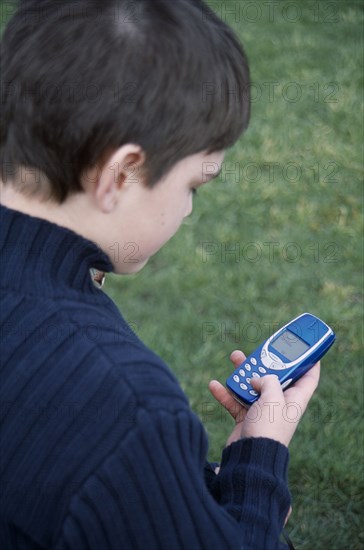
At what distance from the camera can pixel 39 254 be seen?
1.03 metres

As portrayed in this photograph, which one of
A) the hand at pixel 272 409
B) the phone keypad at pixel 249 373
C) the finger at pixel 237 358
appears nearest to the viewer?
the hand at pixel 272 409

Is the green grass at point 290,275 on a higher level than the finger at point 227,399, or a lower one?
lower

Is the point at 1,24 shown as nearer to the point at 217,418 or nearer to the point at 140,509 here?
the point at 217,418

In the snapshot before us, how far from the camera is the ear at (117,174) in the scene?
1.03 m

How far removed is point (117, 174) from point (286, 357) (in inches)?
27.0

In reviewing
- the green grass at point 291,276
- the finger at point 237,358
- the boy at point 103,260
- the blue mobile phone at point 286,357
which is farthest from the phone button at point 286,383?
the green grass at point 291,276

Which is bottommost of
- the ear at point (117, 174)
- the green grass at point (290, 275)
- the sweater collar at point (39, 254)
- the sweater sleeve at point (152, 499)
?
the green grass at point (290, 275)

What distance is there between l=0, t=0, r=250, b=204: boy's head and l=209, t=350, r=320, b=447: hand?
463 mm

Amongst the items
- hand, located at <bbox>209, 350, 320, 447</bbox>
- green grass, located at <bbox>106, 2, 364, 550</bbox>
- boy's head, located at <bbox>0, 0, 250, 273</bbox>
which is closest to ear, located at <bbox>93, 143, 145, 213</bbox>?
boy's head, located at <bbox>0, 0, 250, 273</bbox>

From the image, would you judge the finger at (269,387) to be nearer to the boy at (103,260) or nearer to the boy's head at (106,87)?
the boy at (103,260)

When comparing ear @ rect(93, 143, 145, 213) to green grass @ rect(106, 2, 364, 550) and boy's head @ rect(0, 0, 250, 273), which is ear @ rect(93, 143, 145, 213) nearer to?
boy's head @ rect(0, 0, 250, 273)

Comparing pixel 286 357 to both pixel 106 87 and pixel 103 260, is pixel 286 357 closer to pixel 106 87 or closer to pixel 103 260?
pixel 103 260

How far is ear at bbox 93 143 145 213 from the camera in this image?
1.03m

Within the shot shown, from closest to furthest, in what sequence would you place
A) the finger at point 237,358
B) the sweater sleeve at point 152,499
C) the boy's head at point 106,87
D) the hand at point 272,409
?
the sweater sleeve at point 152,499
the boy's head at point 106,87
the hand at point 272,409
the finger at point 237,358
